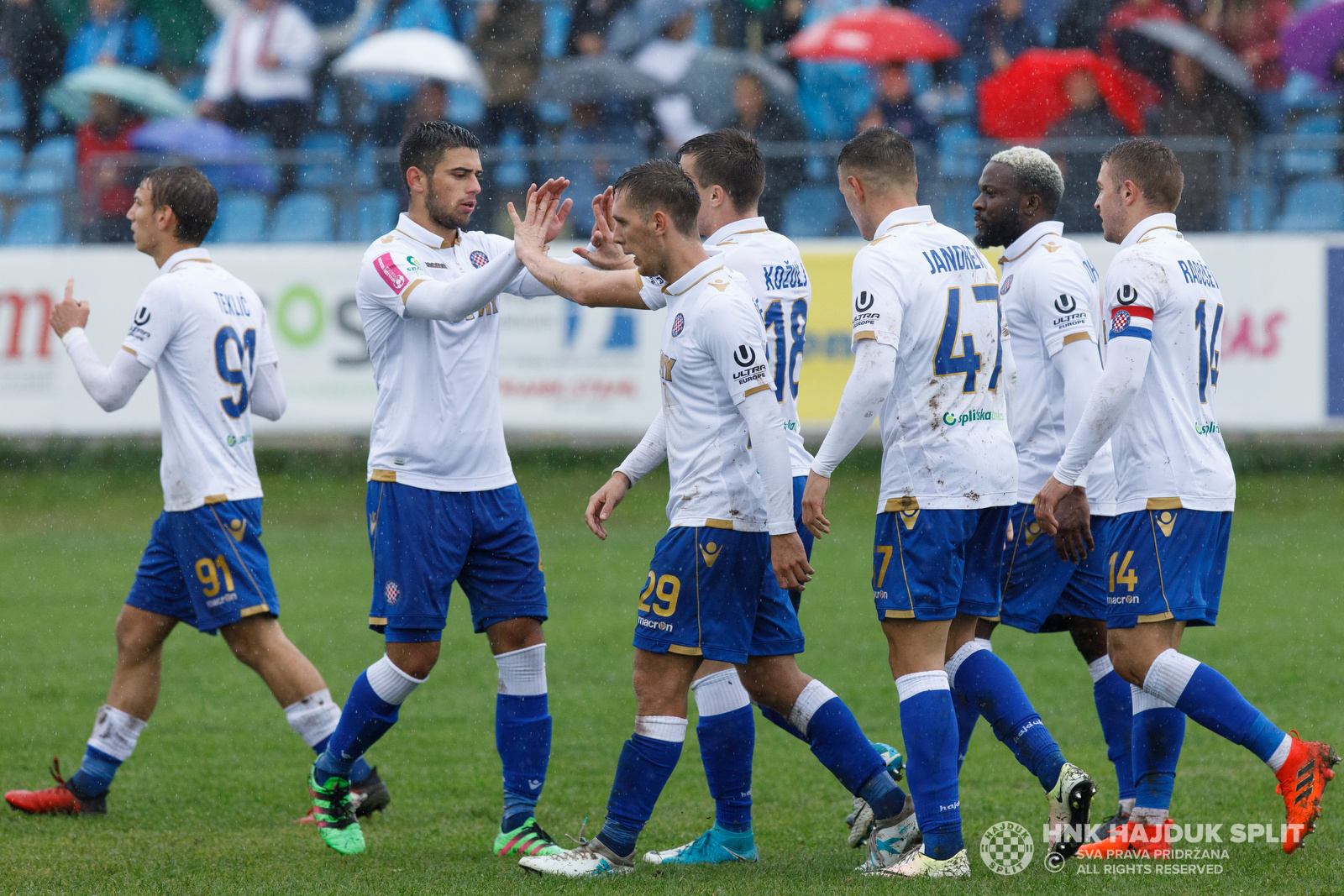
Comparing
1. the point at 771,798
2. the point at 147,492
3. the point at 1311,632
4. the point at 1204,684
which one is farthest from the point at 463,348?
the point at 147,492

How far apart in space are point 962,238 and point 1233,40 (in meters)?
12.4

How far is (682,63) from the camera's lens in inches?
630

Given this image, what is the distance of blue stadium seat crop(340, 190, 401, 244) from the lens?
14.5 m

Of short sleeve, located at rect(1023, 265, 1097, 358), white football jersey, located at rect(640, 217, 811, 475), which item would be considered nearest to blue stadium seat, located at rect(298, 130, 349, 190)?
white football jersey, located at rect(640, 217, 811, 475)

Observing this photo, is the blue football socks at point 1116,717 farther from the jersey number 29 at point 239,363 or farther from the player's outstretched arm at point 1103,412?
the jersey number 29 at point 239,363

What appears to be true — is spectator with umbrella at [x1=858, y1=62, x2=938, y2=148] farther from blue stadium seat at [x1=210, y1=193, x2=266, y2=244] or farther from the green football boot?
the green football boot

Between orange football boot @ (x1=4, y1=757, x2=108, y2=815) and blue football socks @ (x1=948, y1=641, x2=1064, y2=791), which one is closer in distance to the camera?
blue football socks @ (x1=948, y1=641, x2=1064, y2=791)

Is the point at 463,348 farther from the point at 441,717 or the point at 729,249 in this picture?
the point at 441,717

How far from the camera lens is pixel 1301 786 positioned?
5.00 meters

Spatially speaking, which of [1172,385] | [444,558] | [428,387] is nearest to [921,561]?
[1172,385]

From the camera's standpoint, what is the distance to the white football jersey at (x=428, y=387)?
5.48m

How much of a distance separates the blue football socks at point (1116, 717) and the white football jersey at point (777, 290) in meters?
1.46

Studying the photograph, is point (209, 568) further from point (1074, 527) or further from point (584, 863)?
point (1074, 527)

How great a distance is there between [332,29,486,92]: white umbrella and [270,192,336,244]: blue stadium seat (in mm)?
1625
